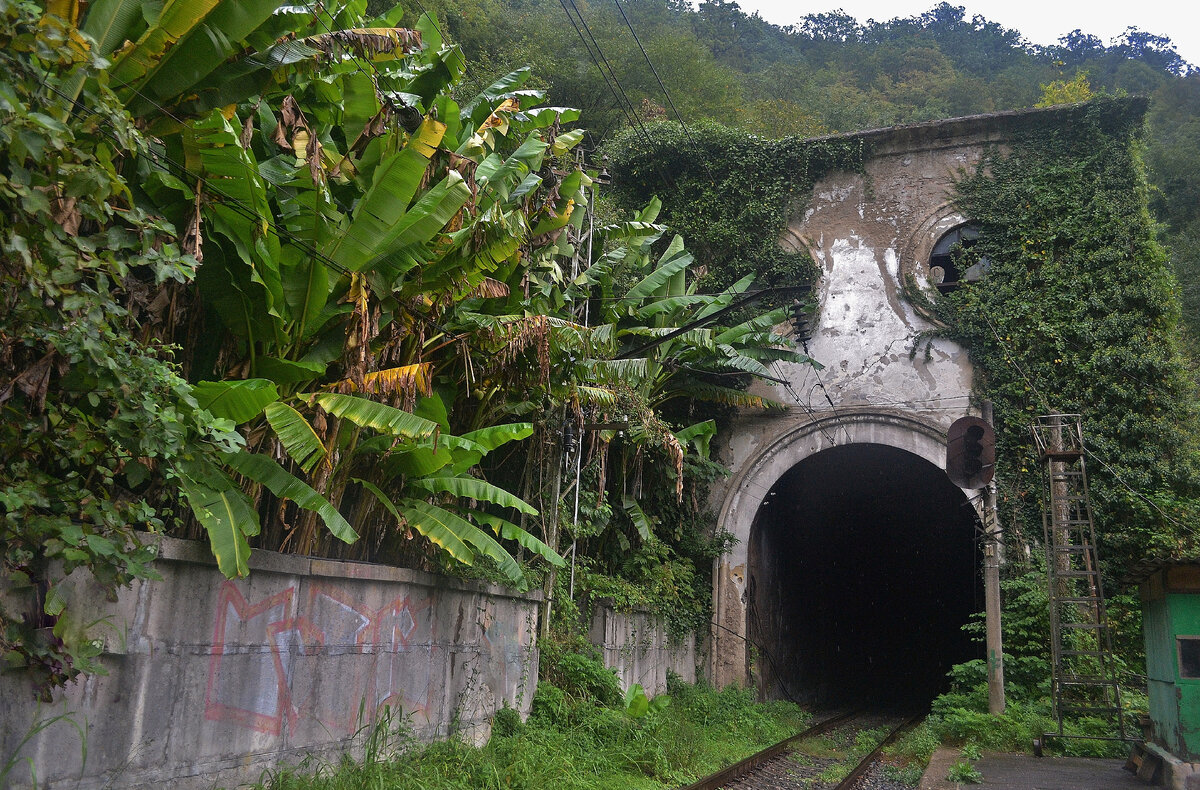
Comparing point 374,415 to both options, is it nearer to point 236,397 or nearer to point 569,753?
point 236,397

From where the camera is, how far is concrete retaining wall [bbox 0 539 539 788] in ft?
15.3

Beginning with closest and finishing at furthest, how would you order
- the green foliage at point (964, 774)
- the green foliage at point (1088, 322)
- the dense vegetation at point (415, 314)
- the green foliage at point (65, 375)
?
the green foliage at point (65, 375) < the dense vegetation at point (415, 314) < the green foliage at point (964, 774) < the green foliage at point (1088, 322)

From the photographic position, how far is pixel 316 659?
6273 mm

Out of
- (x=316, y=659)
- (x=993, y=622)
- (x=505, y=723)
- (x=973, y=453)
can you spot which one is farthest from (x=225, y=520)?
(x=993, y=622)

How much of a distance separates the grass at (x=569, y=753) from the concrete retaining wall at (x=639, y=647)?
59cm

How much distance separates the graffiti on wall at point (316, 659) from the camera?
5.57m

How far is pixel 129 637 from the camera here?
192 inches

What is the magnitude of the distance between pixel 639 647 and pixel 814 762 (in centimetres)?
270

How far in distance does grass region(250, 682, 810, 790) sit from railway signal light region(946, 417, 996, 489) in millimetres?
4368

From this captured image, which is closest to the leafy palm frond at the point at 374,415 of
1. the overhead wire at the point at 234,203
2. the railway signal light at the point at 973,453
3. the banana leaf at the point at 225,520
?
the banana leaf at the point at 225,520

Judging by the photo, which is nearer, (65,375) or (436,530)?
(65,375)

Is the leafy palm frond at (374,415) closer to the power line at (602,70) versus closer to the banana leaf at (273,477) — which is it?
the banana leaf at (273,477)

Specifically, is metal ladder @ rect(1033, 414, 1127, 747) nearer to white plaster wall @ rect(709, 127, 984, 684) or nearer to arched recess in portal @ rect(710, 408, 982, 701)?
arched recess in portal @ rect(710, 408, 982, 701)

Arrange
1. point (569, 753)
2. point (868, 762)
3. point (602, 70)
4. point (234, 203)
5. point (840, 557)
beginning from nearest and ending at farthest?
point (234, 203) → point (569, 753) → point (868, 762) → point (602, 70) → point (840, 557)
